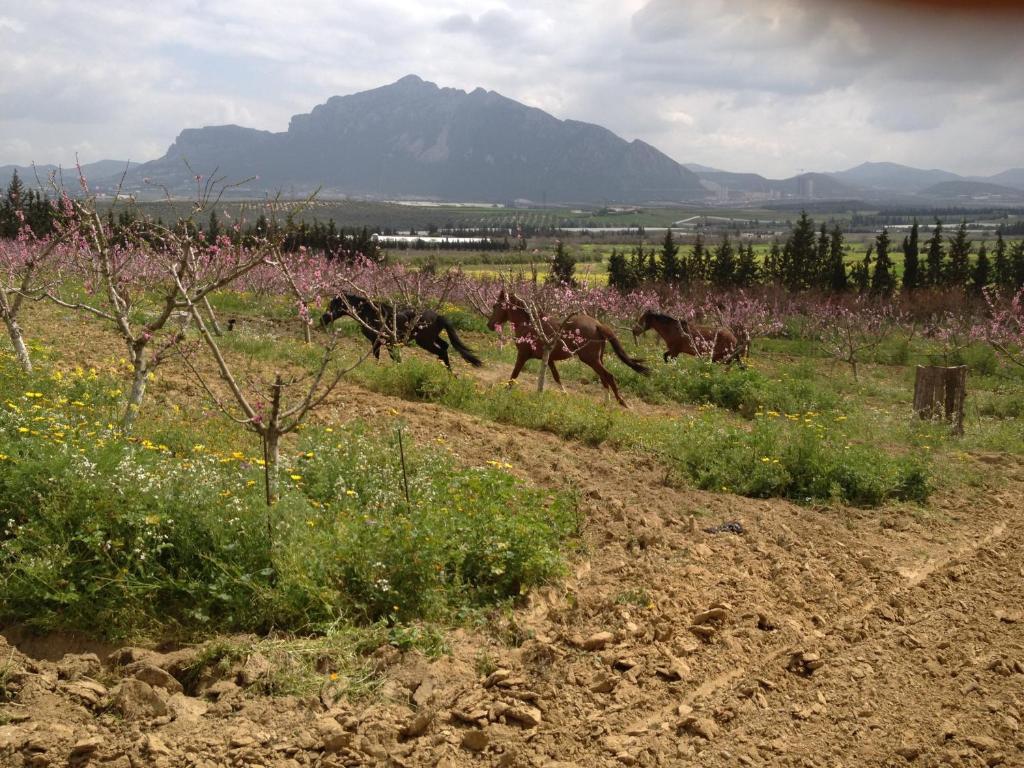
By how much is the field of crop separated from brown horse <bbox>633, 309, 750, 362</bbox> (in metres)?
10.2

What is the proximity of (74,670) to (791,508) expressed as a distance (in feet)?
20.5

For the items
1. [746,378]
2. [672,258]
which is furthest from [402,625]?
[672,258]

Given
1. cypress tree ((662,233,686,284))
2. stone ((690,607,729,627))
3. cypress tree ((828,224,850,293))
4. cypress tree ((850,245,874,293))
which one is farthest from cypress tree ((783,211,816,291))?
stone ((690,607,729,627))

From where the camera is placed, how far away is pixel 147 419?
324 inches

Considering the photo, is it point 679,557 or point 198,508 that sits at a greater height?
point 198,508

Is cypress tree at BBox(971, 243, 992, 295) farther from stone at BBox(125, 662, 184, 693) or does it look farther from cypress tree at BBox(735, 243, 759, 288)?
stone at BBox(125, 662, 184, 693)

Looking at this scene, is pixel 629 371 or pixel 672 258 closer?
pixel 629 371

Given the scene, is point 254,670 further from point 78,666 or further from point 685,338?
point 685,338

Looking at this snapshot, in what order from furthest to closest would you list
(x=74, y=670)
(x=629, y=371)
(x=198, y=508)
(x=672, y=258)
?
(x=672, y=258) < (x=629, y=371) < (x=198, y=508) < (x=74, y=670)

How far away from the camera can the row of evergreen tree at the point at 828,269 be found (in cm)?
Result: 4497

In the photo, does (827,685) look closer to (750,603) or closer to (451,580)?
(750,603)

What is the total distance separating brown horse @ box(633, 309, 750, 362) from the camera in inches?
750

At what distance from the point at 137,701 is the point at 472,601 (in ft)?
6.70

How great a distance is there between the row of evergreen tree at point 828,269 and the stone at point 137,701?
41.0 meters
